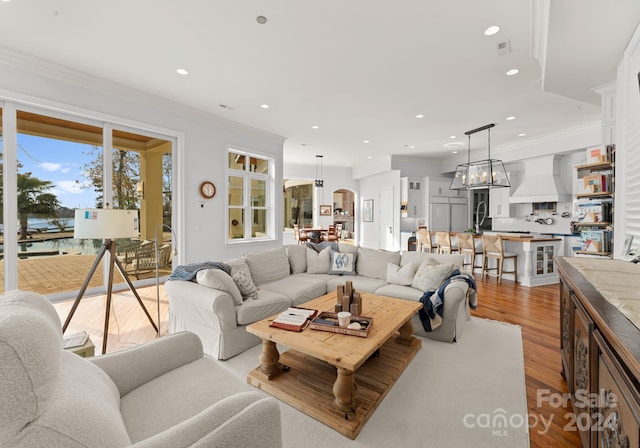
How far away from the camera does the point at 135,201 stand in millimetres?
4695

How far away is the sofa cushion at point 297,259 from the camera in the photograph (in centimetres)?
427

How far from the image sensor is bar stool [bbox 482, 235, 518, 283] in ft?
17.7

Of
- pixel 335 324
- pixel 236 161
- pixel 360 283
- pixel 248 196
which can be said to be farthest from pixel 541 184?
pixel 335 324

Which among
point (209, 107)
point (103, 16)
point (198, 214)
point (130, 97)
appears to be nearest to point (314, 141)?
point (209, 107)

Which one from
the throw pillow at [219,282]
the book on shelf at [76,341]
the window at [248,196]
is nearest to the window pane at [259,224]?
the window at [248,196]

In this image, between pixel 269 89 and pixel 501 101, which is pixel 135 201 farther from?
pixel 501 101

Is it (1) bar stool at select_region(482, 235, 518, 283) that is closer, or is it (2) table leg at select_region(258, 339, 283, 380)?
(2) table leg at select_region(258, 339, 283, 380)

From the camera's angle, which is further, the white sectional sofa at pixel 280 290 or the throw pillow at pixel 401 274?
the throw pillow at pixel 401 274

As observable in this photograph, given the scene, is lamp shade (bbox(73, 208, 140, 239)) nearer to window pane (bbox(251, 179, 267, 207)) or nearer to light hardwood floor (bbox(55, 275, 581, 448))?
light hardwood floor (bbox(55, 275, 581, 448))

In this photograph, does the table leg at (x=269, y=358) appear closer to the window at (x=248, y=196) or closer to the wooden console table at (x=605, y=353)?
the wooden console table at (x=605, y=353)

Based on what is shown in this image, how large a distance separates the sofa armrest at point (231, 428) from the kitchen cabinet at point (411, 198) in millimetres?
8232

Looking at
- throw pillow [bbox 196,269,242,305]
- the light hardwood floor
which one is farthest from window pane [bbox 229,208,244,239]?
throw pillow [bbox 196,269,242,305]

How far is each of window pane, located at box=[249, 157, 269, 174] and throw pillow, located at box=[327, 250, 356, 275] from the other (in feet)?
10.6

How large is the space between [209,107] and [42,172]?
2.49m
